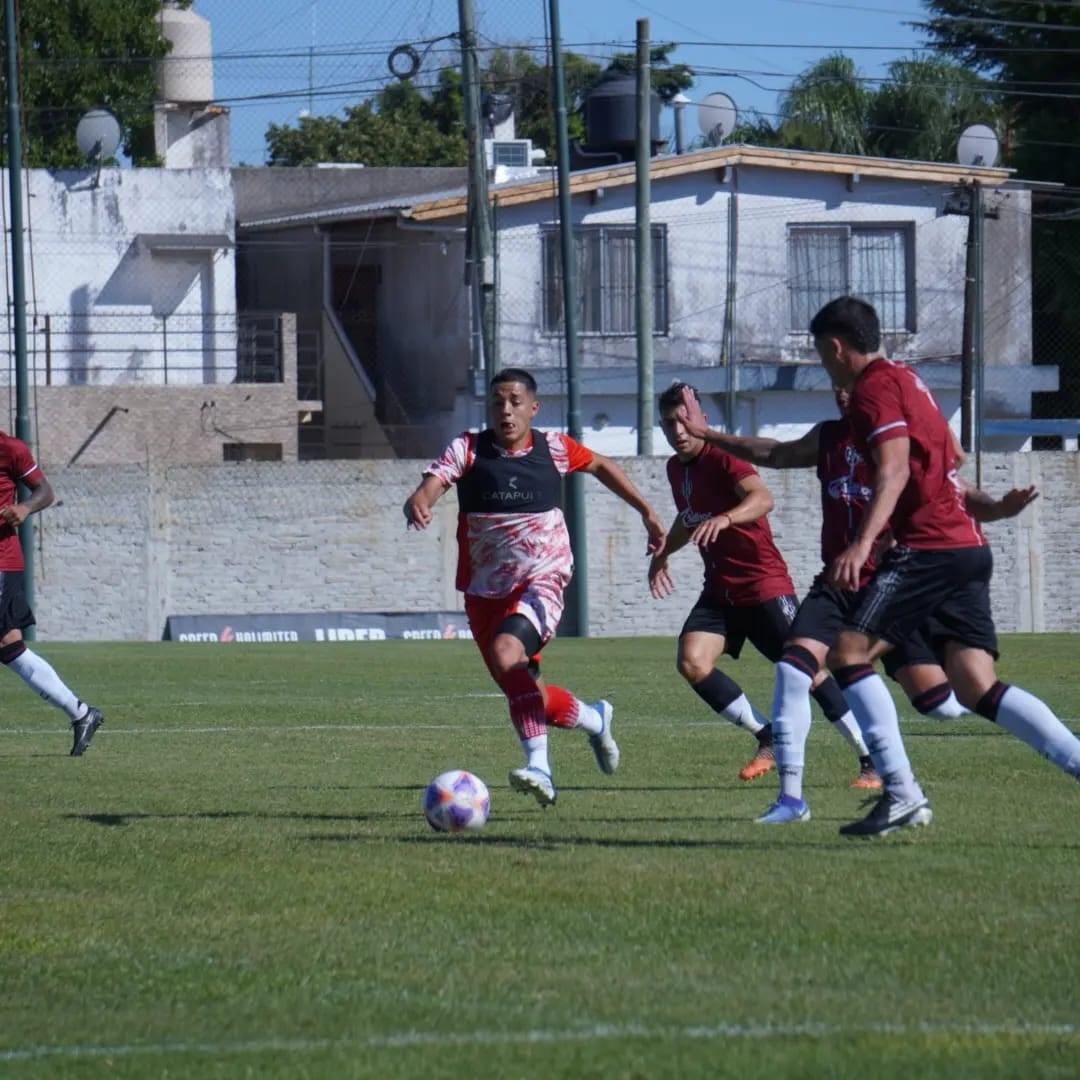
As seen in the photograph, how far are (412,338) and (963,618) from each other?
3068 centimetres

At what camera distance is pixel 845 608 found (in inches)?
323

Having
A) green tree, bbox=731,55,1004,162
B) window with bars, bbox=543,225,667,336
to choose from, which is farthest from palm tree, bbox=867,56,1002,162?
window with bars, bbox=543,225,667,336

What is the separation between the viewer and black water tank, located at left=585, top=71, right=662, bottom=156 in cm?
3897

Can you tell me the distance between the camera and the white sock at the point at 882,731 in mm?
7684

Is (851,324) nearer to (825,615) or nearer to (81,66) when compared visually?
(825,615)

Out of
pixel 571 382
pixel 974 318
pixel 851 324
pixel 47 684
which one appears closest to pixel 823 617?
pixel 851 324

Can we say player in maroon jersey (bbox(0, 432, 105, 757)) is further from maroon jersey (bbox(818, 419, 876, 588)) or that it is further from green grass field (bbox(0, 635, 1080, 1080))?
maroon jersey (bbox(818, 419, 876, 588))

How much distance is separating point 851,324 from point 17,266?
23.2 meters

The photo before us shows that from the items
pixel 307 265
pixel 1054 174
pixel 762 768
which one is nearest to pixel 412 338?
pixel 307 265

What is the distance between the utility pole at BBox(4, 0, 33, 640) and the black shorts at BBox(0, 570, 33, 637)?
53.5 ft

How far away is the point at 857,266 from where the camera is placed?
1425 inches

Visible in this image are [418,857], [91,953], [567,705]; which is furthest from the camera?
[567,705]

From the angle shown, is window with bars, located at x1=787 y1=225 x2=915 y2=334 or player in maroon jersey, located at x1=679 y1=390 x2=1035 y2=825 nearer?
player in maroon jersey, located at x1=679 y1=390 x2=1035 y2=825

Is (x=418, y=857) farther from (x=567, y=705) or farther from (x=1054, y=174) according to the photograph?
(x=1054, y=174)
